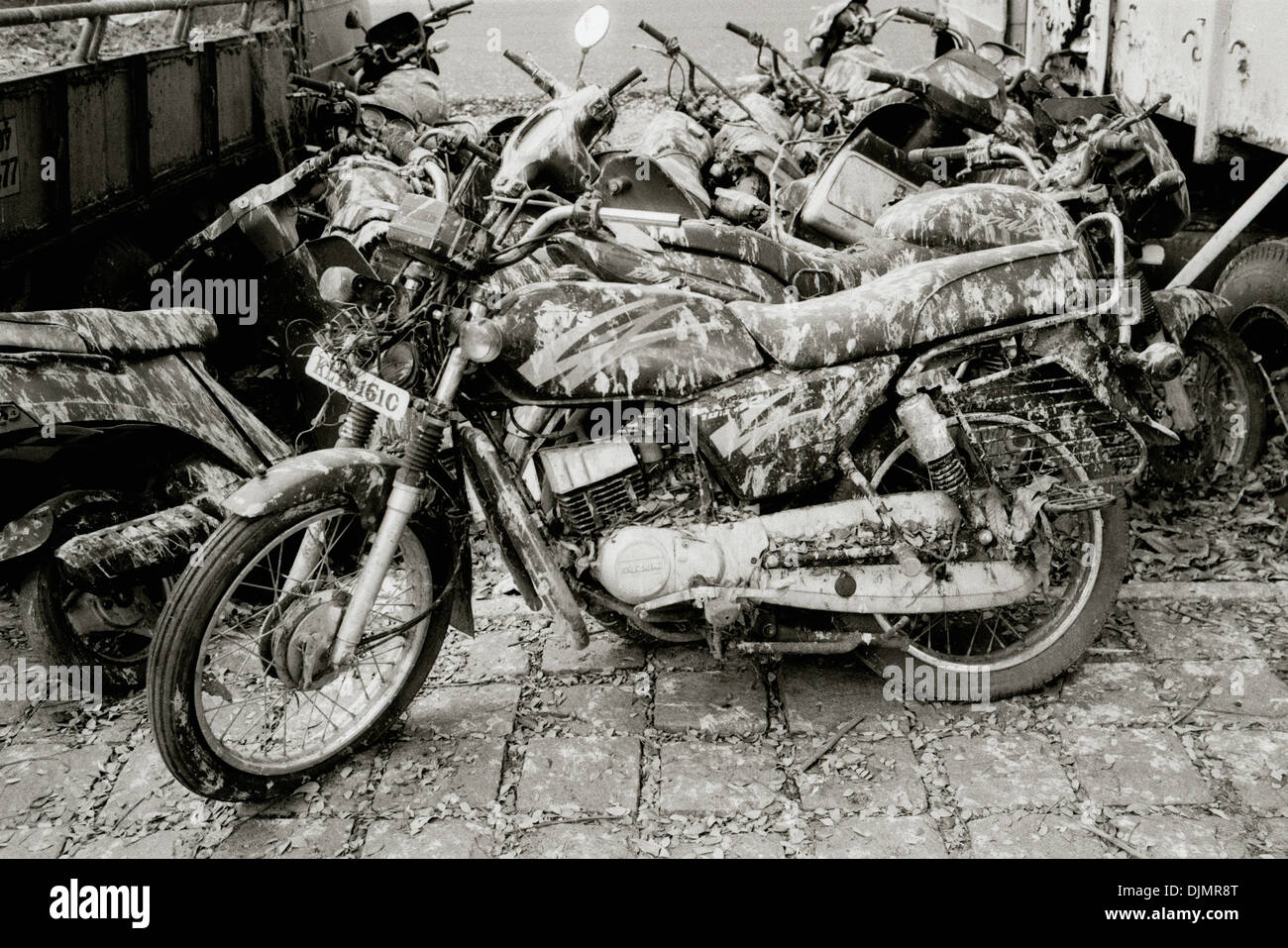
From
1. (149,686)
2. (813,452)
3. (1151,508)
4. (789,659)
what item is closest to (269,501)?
(149,686)

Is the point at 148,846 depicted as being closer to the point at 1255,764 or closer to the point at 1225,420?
the point at 1255,764

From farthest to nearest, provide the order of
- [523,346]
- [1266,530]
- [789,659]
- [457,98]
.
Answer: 1. [457,98]
2. [1266,530]
3. [789,659]
4. [523,346]

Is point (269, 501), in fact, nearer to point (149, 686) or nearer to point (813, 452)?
point (149, 686)

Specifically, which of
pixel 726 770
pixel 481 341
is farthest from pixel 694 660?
pixel 481 341

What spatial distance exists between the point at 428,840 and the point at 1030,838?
154 cm

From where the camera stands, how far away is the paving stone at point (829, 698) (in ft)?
12.0

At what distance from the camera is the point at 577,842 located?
3168 millimetres

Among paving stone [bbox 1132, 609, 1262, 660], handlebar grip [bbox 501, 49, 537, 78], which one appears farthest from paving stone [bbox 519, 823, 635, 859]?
handlebar grip [bbox 501, 49, 537, 78]

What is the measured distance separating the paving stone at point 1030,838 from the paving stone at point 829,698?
1.64 feet

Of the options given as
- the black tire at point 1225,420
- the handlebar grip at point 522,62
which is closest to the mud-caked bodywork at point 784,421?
the handlebar grip at point 522,62

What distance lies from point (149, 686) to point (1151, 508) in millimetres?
3837

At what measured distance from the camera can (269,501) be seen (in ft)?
9.94

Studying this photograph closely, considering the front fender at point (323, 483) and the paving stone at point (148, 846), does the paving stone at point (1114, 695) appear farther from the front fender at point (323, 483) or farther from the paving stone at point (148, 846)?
the paving stone at point (148, 846)
